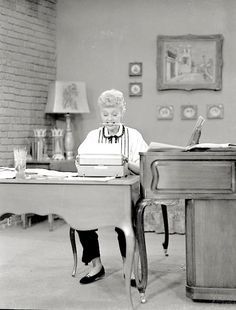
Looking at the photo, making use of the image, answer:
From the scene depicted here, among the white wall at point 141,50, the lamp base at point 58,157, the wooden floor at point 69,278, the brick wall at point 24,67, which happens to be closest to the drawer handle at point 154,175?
the wooden floor at point 69,278

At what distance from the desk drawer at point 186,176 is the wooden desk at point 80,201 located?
0.13 metres

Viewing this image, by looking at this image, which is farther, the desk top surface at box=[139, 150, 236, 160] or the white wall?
the white wall

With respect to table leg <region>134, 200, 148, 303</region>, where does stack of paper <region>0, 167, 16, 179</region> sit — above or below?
above

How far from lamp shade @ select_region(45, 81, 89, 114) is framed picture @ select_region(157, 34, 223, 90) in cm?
103

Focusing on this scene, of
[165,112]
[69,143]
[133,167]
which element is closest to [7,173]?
[133,167]

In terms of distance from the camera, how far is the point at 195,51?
713cm

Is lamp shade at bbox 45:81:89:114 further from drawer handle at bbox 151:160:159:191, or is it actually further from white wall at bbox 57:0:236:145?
drawer handle at bbox 151:160:159:191

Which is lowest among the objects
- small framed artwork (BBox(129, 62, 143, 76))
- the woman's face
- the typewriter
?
the typewriter

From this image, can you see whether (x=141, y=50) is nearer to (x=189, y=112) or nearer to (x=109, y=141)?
(x=189, y=112)

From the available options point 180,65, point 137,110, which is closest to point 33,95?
point 137,110

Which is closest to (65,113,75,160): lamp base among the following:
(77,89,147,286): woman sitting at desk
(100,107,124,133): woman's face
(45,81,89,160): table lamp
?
(45,81,89,160): table lamp

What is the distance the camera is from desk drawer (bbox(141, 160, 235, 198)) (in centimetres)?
345

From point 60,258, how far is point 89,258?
2.52 ft

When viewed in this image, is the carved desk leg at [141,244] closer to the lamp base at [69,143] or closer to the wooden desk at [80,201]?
the wooden desk at [80,201]
